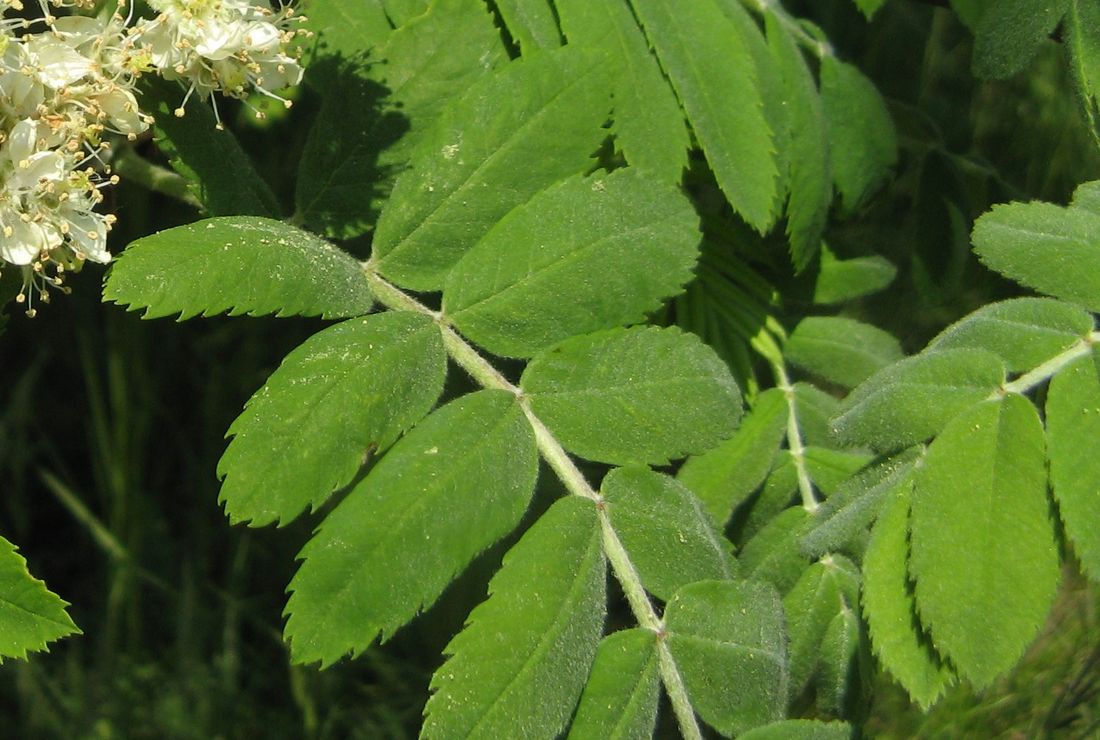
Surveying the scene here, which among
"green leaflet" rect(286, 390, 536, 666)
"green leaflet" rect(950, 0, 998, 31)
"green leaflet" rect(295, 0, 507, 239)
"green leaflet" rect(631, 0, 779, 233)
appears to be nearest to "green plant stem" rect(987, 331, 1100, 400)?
"green leaflet" rect(631, 0, 779, 233)

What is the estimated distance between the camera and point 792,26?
177 centimetres

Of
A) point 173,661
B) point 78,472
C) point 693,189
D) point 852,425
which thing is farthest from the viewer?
point 78,472

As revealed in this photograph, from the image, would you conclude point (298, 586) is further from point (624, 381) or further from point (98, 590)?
point (98, 590)

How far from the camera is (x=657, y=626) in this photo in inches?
46.8

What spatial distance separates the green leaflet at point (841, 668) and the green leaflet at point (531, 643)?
33cm

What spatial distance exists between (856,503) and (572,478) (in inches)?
11.6

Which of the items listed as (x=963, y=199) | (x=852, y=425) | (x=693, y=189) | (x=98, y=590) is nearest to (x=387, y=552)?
(x=852, y=425)

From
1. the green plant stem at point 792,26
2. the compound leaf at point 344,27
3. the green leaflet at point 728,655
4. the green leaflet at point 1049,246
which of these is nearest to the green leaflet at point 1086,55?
the green leaflet at point 1049,246

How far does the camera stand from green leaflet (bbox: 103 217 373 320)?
1.19 m

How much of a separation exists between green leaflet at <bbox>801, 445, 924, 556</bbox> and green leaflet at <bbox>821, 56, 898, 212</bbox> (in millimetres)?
600

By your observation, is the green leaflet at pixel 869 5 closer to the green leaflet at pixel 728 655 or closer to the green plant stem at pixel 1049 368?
the green plant stem at pixel 1049 368

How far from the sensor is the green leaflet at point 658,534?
1227 mm

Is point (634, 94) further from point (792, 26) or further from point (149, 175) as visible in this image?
point (149, 175)

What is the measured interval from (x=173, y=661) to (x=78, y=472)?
60 cm
